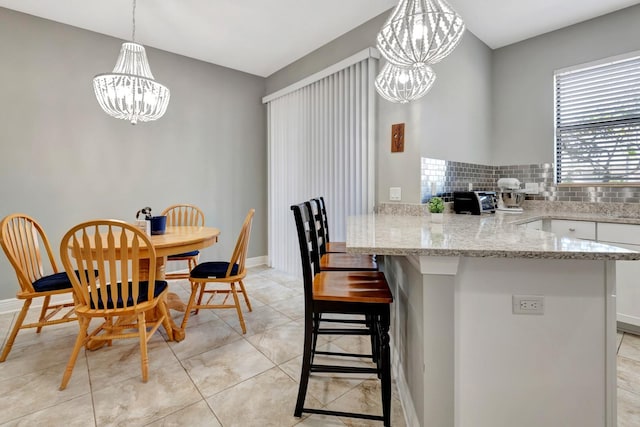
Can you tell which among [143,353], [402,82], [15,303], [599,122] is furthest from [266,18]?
[15,303]

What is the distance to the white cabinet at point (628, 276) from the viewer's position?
2.27 meters

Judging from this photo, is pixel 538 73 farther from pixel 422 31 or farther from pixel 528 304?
pixel 528 304

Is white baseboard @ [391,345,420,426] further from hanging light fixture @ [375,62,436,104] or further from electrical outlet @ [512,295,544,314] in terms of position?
hanging light fixture @ [375,62,436,104]

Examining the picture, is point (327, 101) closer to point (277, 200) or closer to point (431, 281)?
point (277, 200)

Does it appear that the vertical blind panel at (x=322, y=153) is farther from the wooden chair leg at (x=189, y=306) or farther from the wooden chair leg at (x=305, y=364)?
the wooden chair leg at (x=305, y=364)

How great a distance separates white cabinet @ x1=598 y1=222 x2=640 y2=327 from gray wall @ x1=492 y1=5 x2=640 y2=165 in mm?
1069

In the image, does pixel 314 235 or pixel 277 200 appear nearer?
pixel 314 235

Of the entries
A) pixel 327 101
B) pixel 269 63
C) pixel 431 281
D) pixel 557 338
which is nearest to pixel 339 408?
pixel 431 281

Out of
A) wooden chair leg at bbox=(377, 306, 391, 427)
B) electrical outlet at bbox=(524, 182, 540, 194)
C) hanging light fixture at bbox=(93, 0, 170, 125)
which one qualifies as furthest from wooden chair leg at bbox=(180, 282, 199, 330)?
electrical outlet at bbox=(524, 182, 540, 194)

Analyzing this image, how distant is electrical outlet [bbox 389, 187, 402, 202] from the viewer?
2.74 metres

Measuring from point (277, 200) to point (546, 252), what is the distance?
11.5ft

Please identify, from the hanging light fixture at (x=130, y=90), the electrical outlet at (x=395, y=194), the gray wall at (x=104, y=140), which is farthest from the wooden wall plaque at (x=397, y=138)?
the gray wall at (x=104, y=140)

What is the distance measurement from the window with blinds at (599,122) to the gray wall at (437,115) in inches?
27.6

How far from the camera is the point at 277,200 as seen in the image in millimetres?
4227
